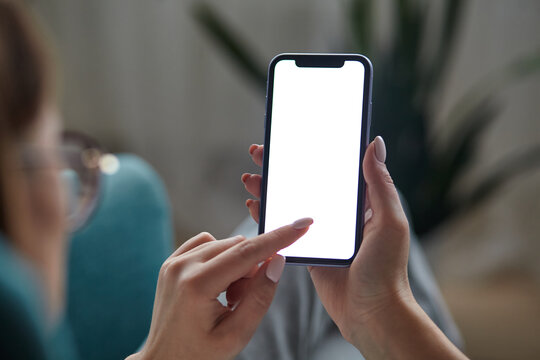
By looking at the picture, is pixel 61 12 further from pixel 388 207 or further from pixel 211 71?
pixel 388 207

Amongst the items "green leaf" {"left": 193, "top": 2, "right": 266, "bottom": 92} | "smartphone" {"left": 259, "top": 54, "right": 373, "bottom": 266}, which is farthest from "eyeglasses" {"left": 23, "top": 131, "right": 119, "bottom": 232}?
"green leaf" {"left": 193, "top": 2, "right": 266, "bottom": 92}

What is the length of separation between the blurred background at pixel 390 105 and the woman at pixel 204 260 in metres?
1.18

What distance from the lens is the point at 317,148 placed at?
73cm

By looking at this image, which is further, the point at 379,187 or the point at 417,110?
the point at 417,110

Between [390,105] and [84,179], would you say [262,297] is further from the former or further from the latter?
[390,105]

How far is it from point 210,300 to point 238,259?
5cm

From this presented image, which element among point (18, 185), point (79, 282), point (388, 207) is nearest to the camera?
point (18, 185)

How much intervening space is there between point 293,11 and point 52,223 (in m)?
2.26

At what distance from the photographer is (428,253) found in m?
2.05

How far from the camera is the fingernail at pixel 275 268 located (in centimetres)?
60

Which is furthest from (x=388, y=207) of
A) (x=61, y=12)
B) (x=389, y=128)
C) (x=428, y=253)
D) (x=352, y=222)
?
(x=61, y=12)

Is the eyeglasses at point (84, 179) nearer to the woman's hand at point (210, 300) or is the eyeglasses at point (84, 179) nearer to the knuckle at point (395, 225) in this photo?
the woman's hand at point (210, 300)

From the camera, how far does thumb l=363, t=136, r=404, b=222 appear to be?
0.65 meters

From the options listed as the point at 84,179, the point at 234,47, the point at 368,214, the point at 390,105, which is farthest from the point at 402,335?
the point at 234,47
